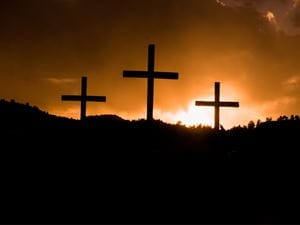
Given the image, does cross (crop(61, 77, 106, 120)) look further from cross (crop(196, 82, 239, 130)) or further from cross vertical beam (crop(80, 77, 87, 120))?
cross (crop(196, 82, 239, 130))

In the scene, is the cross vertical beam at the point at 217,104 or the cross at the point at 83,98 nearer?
the cross vertical beam at the point at 217,104

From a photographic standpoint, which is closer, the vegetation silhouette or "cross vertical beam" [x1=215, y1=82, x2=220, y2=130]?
the vegetation silhouette

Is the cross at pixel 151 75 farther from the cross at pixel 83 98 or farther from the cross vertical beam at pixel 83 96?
the cross vertical beam at pixel 83 96

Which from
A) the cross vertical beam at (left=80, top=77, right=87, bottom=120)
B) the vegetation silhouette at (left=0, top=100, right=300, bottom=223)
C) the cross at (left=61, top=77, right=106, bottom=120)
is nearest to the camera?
the vegetation silhouette at (left=0, top=100, right=300, bottom=223)

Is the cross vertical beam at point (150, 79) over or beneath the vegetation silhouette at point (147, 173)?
over

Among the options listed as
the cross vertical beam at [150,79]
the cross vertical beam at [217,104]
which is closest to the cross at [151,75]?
the cross vertical beam at [150,79]

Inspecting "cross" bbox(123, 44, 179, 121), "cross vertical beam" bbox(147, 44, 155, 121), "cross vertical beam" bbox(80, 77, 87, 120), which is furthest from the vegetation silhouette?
"cross vertical beam" bbox(80, 77, 87, 120)

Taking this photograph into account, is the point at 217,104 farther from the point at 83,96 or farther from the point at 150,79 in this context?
the point at 83,96

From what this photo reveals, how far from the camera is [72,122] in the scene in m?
26.0

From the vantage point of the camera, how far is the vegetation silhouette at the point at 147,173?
13.3 m

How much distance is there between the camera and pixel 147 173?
17219 mm

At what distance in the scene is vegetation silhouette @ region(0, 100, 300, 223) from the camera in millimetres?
13292

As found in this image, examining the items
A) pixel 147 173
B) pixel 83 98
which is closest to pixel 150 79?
pixel 83 98

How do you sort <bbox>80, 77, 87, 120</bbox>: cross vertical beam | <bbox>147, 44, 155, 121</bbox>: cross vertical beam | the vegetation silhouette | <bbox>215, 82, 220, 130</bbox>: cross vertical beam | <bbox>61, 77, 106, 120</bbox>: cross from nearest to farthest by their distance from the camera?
1. the vegetation silhouette
2. <bbox>147, 44, 155, 121</bbox>: cross vertical beam
3. <bbox>215, 82, 220, 130</bbox>: cross vertical beam
4. <bbox>80, 77, 87, 120</bbox>: cross vertical beam
5. <bbox>61, 77, 106, 120</bbox>: cross
